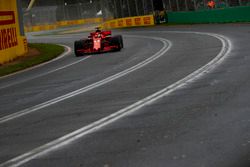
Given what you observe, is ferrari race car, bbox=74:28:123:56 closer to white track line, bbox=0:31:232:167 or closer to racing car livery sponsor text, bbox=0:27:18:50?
racing car livery sponsor text, bbox=0:27:18:50

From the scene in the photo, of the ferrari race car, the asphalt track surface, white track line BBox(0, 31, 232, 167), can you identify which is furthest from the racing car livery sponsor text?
white track line BBox(0, 31, 232, 167)

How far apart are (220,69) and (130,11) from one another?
43.6 meters

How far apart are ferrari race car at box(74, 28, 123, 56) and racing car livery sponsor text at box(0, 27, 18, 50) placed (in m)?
3.19

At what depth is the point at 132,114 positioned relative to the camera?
A: 8312 mm

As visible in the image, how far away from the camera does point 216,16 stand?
3931 cm

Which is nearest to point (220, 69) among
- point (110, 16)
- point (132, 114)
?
point (132, 114)

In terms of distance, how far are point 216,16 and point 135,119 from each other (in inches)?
1279

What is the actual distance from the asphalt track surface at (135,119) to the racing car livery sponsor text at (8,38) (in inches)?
376

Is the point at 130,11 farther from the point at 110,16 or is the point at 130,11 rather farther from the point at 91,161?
the point at 91,161

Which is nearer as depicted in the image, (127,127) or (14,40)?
(127,127)

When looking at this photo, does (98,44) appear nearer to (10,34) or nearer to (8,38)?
(8,38)

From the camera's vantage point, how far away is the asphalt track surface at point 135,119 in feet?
19.1

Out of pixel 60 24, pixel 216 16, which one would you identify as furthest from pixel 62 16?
pixel 216 16

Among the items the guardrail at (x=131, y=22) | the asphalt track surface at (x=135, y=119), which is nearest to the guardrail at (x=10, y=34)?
the asphalt track surface at (x=135, y=119)
